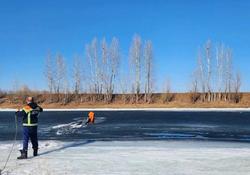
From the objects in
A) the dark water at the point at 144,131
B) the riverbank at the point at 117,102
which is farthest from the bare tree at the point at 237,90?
the dark water at the point at 144,131

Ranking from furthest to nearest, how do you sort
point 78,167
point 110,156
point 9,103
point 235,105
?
point 9,103
point 235,105
point 110,156
point 78,167

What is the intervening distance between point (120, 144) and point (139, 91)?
1985 inches

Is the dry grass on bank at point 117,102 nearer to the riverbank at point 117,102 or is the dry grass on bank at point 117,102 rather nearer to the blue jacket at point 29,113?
the riverbank at point 117,102

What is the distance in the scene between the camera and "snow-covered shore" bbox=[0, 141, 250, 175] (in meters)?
9.07

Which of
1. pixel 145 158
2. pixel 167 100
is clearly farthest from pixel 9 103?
pixel 145 158

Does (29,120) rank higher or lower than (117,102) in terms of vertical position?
higher

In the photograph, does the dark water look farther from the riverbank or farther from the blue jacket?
the riverbank

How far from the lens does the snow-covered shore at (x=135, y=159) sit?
9.07 m

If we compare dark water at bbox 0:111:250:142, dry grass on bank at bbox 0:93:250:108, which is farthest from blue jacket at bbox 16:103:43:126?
dry grass on bank at bbox 0:93:250:108

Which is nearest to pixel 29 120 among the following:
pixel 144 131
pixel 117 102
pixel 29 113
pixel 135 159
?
pixel 29 113

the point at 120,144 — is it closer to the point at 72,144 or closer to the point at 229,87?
the point at 72,144

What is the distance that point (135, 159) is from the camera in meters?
10.7

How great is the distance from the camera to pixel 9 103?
206 ft

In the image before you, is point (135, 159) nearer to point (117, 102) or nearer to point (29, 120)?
point (29, 120)
